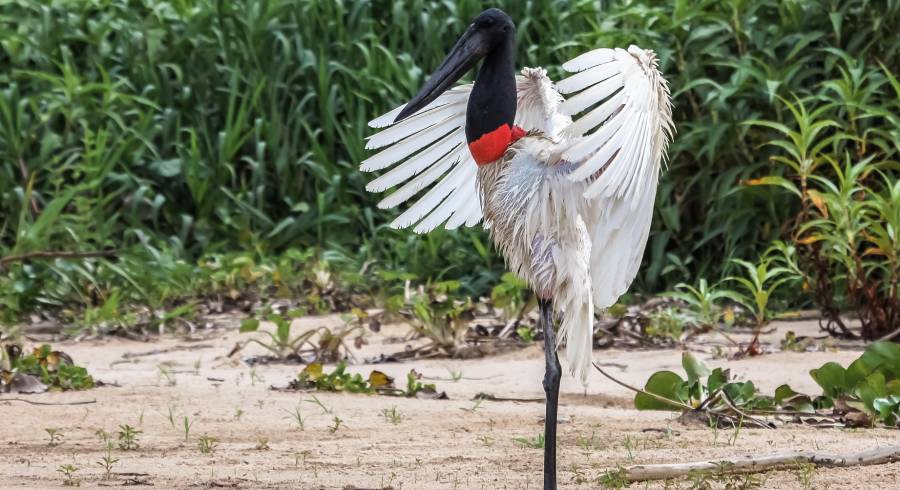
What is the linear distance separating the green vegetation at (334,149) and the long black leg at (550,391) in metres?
1.74

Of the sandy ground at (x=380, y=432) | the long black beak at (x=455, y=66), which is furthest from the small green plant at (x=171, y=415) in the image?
the long black beak at (x=455, y=66)

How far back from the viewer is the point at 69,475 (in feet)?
10.8

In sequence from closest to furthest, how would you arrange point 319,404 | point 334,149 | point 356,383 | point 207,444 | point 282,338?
point 207,444 < point 319,404 < point 356,383 < point 282,338 < point 334,149

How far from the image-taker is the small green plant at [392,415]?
4215 mm

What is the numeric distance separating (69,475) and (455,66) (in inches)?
59.7

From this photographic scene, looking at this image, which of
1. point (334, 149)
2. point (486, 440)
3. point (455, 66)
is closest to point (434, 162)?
point (455, 66)

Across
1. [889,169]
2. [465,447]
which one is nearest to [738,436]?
[465,447]

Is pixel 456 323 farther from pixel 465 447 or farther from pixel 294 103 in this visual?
pixel 294 103

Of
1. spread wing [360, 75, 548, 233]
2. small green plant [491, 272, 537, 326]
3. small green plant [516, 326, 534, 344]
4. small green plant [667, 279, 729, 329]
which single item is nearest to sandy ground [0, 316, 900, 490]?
small green plant [516, 326, 534, 344]

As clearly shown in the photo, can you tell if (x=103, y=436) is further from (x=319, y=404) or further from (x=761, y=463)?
Answer: (x=761, y=463)

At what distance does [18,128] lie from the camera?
6.95 metres

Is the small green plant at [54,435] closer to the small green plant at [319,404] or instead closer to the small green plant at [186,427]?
the small green plant at [186,427]

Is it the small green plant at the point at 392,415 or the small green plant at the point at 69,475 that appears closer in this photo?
the small green plant at the point at 69,475

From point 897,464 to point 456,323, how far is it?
2.20m
